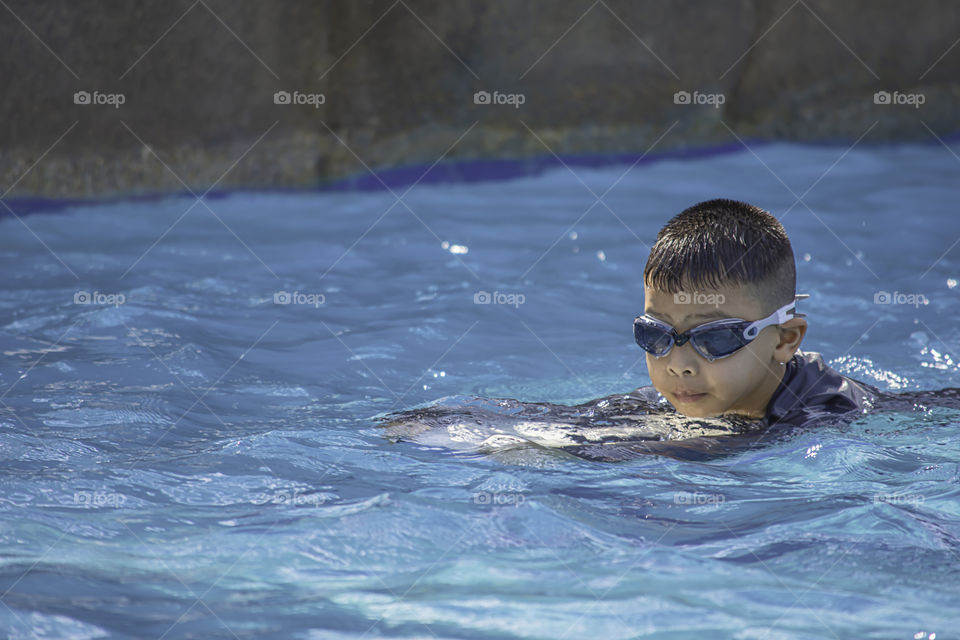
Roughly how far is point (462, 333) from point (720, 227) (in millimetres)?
1707

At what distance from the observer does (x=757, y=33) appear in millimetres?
8695

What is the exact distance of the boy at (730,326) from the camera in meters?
3.29

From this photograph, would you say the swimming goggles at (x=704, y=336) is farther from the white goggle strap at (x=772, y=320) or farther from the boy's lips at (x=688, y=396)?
the boy's lips at (x=688, y=396)

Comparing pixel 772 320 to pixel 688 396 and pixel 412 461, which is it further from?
pixel 412 461

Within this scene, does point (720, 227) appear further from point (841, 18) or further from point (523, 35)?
point (841, 18)

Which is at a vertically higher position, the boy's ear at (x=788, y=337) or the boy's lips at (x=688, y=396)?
the boy's ear at (x=788, y=337)

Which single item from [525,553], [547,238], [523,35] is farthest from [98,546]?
[523,35]

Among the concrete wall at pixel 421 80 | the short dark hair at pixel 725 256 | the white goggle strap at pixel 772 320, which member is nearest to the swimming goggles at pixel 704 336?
the white goggle strap at pixel 772 320

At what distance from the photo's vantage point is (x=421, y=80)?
805 cm

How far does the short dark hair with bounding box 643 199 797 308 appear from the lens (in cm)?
332

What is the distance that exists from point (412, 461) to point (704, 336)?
95cm

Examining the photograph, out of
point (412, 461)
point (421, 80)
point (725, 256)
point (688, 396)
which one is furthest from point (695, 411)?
point (421, 80)

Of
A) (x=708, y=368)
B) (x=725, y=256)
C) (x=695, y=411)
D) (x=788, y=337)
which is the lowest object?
(x=695, y=411)

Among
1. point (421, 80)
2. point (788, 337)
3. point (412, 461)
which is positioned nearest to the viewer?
point (412, 461)
